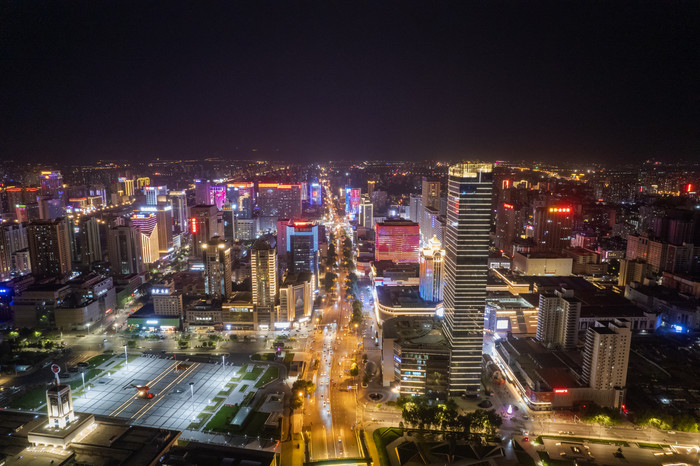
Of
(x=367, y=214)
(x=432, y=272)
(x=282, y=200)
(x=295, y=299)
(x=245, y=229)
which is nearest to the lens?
(x=432, y=272)

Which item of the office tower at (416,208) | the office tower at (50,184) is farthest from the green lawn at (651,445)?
the office tower at (50,184)

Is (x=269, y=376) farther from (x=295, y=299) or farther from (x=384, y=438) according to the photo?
(x=384, y=438)

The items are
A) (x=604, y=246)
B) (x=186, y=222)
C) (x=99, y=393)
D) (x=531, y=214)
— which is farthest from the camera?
(x=186, y=222)

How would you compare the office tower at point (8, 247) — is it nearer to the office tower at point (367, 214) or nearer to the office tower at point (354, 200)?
the office tower at point (367, 214)

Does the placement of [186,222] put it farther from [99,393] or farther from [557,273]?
[557,273]

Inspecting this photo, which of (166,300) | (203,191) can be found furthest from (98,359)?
(203,191)

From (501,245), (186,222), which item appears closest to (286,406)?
(501,245)
